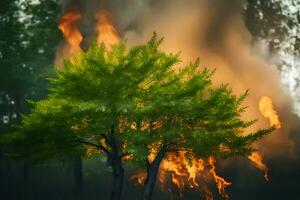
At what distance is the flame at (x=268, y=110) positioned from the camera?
40281 millimetres

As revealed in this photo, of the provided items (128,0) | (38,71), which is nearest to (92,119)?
(38,71)

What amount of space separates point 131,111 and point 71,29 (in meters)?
22.4

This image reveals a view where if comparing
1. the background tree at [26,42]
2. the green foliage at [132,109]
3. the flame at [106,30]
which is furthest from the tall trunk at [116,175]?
the flame at [106,30]

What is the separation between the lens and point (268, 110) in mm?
40688

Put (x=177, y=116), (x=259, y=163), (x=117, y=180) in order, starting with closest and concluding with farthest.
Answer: (x=177, y=116)
(x=117, y=180)
(x=259, y=163)

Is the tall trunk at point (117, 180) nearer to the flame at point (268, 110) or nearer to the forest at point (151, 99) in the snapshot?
the forest at point (151, 99)

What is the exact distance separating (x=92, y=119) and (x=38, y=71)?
19.5 metres

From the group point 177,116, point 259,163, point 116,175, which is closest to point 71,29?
point 259,163

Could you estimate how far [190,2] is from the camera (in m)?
47.1

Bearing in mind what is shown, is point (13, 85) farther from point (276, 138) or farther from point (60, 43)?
point (276, 138)

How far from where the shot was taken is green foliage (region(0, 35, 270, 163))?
66.7 ft

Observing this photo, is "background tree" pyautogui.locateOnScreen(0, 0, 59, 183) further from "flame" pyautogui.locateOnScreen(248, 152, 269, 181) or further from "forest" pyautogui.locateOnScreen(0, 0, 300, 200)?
"flame" pyautogui.locateOnScreen(248, 152, 269, 181)

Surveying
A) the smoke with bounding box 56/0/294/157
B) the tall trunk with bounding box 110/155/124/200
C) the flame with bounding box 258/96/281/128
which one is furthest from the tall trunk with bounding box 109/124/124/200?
the flame with bounding box 258/96/281/128

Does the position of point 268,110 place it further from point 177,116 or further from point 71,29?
point 177,116
